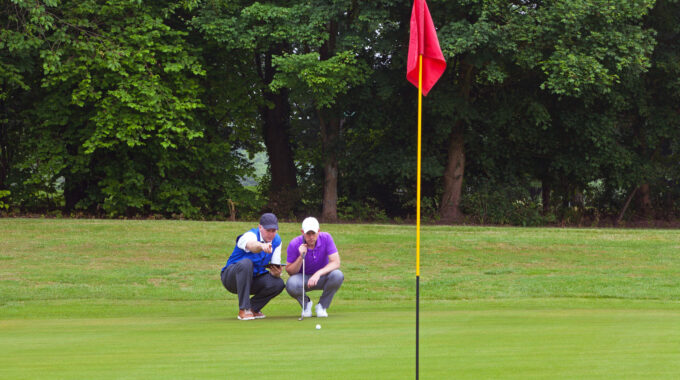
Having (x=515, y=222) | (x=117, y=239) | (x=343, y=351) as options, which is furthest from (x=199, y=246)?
(x=343, y=351)

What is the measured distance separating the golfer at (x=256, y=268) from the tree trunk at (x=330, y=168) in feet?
67.9

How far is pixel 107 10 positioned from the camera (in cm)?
2812

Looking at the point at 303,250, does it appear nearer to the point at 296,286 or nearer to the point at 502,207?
the point at 296,286

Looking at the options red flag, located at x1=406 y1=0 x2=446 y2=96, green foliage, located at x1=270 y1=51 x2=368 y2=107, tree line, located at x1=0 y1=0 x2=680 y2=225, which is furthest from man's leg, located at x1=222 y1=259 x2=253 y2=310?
tree line, located at x1=0 y1=0 x2=680 y2=225

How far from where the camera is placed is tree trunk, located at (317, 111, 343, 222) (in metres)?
32.1

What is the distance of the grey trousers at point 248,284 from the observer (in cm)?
1099

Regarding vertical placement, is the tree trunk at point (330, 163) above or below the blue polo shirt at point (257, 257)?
above

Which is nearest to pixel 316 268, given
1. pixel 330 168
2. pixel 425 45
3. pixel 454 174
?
pixel 425 45

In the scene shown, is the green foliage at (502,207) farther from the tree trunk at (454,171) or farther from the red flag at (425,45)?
the red flag at (425,45)

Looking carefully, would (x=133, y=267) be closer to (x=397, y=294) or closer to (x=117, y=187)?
(x=397, y=294)

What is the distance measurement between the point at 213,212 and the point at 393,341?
25088 mm

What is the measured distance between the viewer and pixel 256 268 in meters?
11.2

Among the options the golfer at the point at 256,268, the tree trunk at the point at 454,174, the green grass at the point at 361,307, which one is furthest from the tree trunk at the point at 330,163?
the golfer at the point at 256,268

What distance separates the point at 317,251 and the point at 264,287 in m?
0.94
